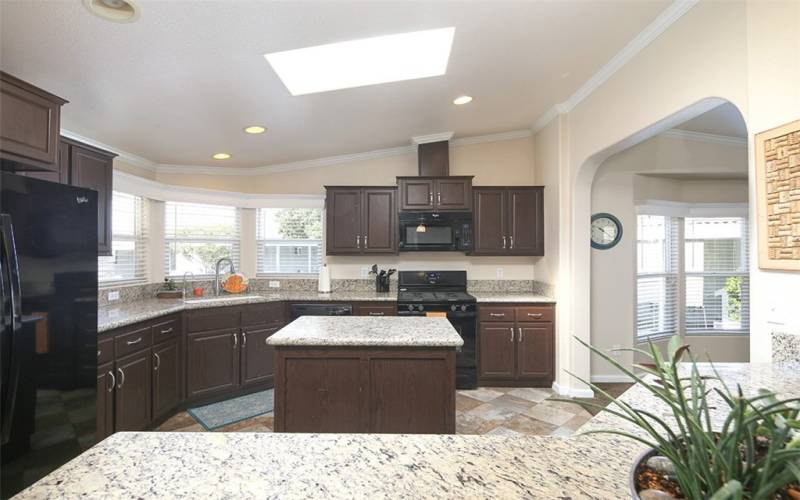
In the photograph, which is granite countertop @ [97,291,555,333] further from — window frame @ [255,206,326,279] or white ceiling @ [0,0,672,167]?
white ceiling @ [0,0,672,167]

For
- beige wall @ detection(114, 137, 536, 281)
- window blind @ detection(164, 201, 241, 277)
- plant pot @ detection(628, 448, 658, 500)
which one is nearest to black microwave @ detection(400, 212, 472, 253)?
beige wall @ detection(114, 137, 536, 281)

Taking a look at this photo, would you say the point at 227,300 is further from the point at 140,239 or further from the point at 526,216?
the point at 526,216

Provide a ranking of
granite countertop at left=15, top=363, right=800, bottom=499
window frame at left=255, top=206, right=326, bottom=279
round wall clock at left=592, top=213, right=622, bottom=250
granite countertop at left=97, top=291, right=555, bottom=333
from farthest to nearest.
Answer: window frame at left=255, top=206, right=326, bottom=279
round wall clock at left=592, top=213, right=622, bottom=250
granite countertop at left=97, top=291, right=555, bottom=333
granite countertop at left=15, top=363, right=800, bottom=499

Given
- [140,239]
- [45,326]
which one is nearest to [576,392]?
[45,326]

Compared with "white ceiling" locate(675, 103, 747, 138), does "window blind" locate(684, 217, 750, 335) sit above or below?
below

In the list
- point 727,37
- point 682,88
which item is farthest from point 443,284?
point 727,37

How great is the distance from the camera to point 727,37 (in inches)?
72.4

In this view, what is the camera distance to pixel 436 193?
4.11 m

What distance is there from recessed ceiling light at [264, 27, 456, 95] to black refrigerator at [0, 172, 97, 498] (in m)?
1.52

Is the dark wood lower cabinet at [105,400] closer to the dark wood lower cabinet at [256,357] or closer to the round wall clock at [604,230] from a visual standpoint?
the dark wood lower cabinet at [256,357]

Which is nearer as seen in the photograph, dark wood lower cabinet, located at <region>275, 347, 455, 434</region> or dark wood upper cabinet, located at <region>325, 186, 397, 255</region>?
dark wood lower cabinet, located at <region>275, 347, 455, 434</region>

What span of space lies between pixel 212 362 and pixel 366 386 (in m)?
2.13

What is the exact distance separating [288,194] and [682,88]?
3.95 metres

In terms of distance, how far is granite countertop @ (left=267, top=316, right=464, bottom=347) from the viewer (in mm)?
1919
